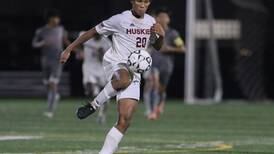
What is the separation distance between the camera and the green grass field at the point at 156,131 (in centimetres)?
1579

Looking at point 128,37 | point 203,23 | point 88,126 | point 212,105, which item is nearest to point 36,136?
point 88,126

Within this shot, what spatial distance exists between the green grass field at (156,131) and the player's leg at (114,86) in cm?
106

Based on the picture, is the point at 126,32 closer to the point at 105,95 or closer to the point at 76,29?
the point at 105,95

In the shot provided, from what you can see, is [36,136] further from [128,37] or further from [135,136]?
[128,37]

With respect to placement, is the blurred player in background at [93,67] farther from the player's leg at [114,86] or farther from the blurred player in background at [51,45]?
the player's leg at [114,86]

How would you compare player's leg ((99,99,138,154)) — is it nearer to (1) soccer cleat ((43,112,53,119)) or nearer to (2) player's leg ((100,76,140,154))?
(2) player's leg ((100,76,140,154))

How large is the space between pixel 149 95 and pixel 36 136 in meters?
8.35

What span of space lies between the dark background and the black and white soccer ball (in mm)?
23176

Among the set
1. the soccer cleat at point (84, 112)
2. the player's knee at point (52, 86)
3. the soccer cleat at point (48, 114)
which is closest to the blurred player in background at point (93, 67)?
the soccer cleat at point (48, 114)

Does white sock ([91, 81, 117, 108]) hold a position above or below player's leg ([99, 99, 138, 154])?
above

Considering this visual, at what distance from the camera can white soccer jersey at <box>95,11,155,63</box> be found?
45.8 ft

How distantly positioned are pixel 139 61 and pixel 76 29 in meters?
24.2

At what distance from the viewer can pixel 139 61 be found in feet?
45.1

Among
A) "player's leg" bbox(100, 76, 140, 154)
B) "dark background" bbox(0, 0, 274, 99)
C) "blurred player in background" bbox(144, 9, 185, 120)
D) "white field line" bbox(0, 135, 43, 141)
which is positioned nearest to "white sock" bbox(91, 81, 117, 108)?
"player's leg" bbox(100, 76, 140, 154)
